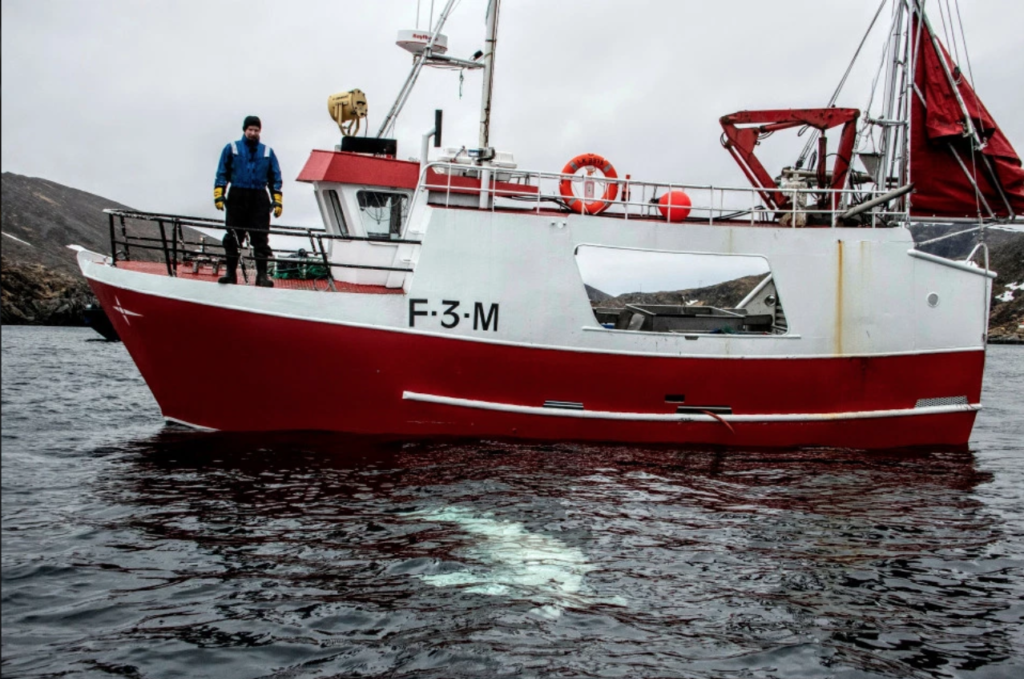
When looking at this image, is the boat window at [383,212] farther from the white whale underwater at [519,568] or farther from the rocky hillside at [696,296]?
the white whale underwater at [519,568]

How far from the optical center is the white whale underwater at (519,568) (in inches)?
236

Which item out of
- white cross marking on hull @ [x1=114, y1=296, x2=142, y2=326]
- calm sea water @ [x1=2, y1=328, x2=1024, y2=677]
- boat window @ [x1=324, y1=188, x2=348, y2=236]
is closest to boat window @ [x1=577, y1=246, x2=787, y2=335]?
calm sea water @ [x1=2, y1=328, x2=1024, y2=677]

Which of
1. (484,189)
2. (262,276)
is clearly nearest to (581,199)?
(484,189)

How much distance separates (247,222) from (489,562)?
617 centimetres

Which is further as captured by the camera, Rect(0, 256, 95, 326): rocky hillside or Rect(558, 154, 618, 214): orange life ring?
Rect(0, 256, 95, 326): rocky hillside

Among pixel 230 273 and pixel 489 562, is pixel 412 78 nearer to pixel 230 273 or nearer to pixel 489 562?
pixel 230 273

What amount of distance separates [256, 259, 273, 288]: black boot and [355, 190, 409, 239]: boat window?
1.94 metres

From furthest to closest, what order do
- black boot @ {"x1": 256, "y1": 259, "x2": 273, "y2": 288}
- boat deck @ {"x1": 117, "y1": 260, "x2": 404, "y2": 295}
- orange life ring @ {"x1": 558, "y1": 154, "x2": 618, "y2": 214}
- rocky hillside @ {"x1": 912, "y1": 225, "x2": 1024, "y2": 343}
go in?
rocky hillside @ {"x1": 912, "y1": 225, "x2": 1024, "y2": 343} < orange life ring @ {"x1": 558, "y1": 154, "x2": 618, "y2": 214} < boat deck @ {"x1": 117, "y1": 260, "x2": 404, "y2": 295} < black boot @ {"x1": 256, "y1": 259, "x2": 273, "y2": 288}

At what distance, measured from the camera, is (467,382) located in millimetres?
11141

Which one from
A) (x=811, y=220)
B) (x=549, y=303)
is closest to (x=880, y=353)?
(x=811, y=220)

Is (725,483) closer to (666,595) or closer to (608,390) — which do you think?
(608,390)

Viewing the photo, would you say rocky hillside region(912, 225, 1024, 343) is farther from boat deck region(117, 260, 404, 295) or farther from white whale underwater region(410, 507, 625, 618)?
white whale underwater region(410, 507, 625, 618)

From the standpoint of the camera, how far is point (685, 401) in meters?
11.8

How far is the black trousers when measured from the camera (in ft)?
34.7
